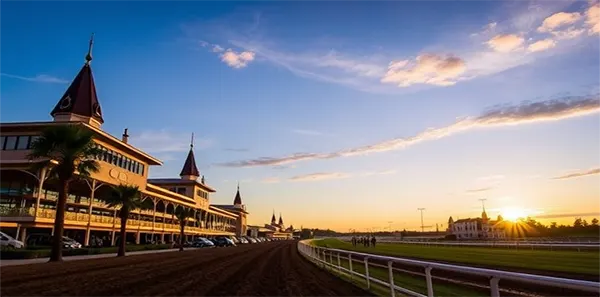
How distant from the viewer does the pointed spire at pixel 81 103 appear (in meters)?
45.0

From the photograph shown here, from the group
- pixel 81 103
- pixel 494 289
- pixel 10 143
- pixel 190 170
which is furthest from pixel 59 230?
pixel 190 170

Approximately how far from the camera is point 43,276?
52.6ft

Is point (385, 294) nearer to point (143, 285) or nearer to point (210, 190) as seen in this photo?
point (143, 285)

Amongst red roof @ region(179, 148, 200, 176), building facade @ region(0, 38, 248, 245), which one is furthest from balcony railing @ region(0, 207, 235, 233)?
red roof @ region(179, 148, 200, 176)

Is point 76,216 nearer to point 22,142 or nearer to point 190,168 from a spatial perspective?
point 22,142

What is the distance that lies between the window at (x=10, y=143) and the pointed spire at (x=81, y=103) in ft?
19.3

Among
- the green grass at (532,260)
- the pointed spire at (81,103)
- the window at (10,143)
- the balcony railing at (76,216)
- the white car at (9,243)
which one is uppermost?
the pointed spire at (81,103)

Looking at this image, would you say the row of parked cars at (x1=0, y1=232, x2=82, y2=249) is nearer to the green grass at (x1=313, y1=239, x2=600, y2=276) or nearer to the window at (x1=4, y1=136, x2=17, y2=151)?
the window at (x1=4, y1=136, x2=17, y2=151)

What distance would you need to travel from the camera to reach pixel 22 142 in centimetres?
3919

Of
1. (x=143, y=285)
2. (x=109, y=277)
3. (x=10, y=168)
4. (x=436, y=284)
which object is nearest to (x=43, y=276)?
(x=109, y=277)

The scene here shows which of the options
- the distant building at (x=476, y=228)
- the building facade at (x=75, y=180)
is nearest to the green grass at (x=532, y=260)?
the building facade at (x=75, y=180)

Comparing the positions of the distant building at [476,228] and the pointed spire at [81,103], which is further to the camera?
the distant building at [476,228]

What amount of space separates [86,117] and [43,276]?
109 feet

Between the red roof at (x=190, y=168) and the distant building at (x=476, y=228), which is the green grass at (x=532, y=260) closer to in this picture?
the red roof at (x=190, y=168)
